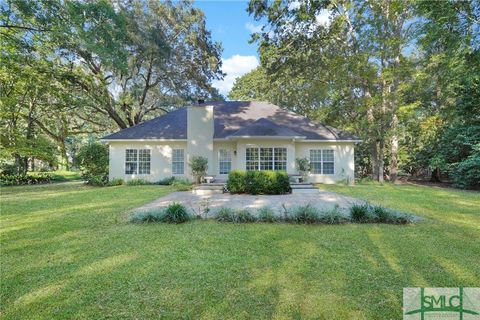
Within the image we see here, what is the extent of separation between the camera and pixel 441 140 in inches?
704

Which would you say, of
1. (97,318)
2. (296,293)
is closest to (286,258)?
(296,293)

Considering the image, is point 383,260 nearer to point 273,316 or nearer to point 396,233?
point 396,233

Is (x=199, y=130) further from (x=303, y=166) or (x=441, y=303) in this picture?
(x=441, y=303)

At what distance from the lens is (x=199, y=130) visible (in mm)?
15969

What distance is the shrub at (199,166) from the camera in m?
14.5

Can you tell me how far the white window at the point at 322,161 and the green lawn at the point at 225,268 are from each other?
10.7 m

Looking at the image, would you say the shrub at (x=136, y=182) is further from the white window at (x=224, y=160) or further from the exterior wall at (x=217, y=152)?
the white window at (x=224, y=160)

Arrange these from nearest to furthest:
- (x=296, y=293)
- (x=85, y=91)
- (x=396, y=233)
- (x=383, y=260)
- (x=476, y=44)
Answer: (x=296, y=293) < (x=383, y=260) < (x=396, y=233) < (x=476, y=44) < (x=85, y=91)

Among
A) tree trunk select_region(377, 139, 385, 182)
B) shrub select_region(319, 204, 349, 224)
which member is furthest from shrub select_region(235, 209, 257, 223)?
tree trunk select_region(377, 139, 385, 182)

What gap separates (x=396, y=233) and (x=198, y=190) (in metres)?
8.33

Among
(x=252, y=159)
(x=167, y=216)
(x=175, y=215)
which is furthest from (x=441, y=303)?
(x=252, y=159)

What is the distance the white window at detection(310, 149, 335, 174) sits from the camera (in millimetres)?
17125

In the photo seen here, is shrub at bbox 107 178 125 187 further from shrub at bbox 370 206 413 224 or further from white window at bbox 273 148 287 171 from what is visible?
shrub at bbox 370 206 413 224

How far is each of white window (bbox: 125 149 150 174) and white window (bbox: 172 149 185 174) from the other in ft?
5.54
